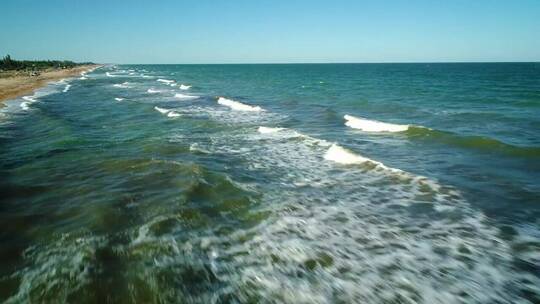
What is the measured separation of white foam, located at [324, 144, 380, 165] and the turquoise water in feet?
0.48

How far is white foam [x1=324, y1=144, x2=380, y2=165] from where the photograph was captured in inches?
585

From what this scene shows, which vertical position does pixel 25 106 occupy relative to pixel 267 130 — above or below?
below

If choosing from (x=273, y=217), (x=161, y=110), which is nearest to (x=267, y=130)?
(x=161, y=110)

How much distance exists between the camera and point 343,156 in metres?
15.5

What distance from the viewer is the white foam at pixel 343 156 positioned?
1486 centimetres

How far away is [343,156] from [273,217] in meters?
6.53

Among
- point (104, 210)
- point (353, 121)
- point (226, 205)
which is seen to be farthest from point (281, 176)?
point (353, 121)

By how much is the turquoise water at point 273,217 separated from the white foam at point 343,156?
0.15 m

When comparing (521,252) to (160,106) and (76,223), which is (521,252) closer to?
(76,223)

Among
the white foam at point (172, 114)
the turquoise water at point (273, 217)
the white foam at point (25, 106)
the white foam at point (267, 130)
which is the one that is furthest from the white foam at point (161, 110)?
the white foam at point (267, 130)

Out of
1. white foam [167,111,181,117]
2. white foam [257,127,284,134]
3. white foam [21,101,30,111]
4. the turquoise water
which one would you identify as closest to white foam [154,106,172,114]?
white foam [167,111,181,117]

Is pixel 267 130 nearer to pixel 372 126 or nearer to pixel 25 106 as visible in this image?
pixel 372 126

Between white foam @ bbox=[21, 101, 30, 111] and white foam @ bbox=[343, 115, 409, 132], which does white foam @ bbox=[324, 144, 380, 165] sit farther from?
white foam @ bbox=[21, 101, 30, 111]

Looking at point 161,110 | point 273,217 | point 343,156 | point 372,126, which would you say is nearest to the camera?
point 273,217
